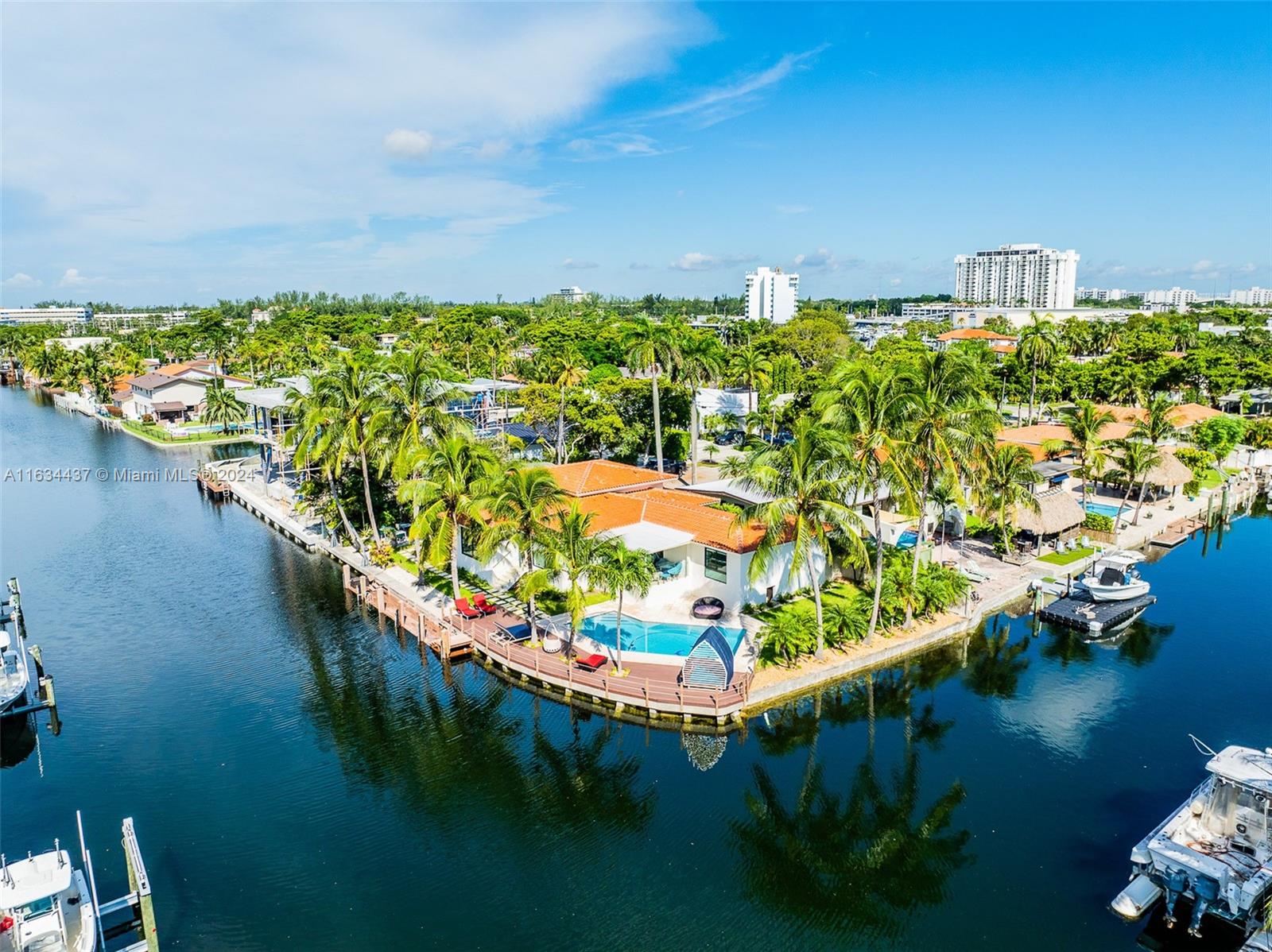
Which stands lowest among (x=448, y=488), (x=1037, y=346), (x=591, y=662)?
(x=591, y=662)

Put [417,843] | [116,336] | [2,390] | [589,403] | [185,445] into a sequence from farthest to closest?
[116,336], [2,390], [185,445], [589,403], [417,843]

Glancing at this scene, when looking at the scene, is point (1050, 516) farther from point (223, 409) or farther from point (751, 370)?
point (223, 409)

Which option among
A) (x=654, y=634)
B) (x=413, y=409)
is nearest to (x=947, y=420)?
(x=654, y=634)

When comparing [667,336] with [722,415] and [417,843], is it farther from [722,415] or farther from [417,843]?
[417,843]

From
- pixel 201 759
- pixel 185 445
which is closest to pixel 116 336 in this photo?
pixel 185 445

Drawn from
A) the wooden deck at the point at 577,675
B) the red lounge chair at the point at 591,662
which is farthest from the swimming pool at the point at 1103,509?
the red lounge chair at the point at 591,662

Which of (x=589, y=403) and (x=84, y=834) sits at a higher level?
(x=589, y=403)

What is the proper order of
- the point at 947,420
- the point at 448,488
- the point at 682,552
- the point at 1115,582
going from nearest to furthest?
the point at 947,420
the point at 448,488
the point at 682,552
the point at 1115,582
